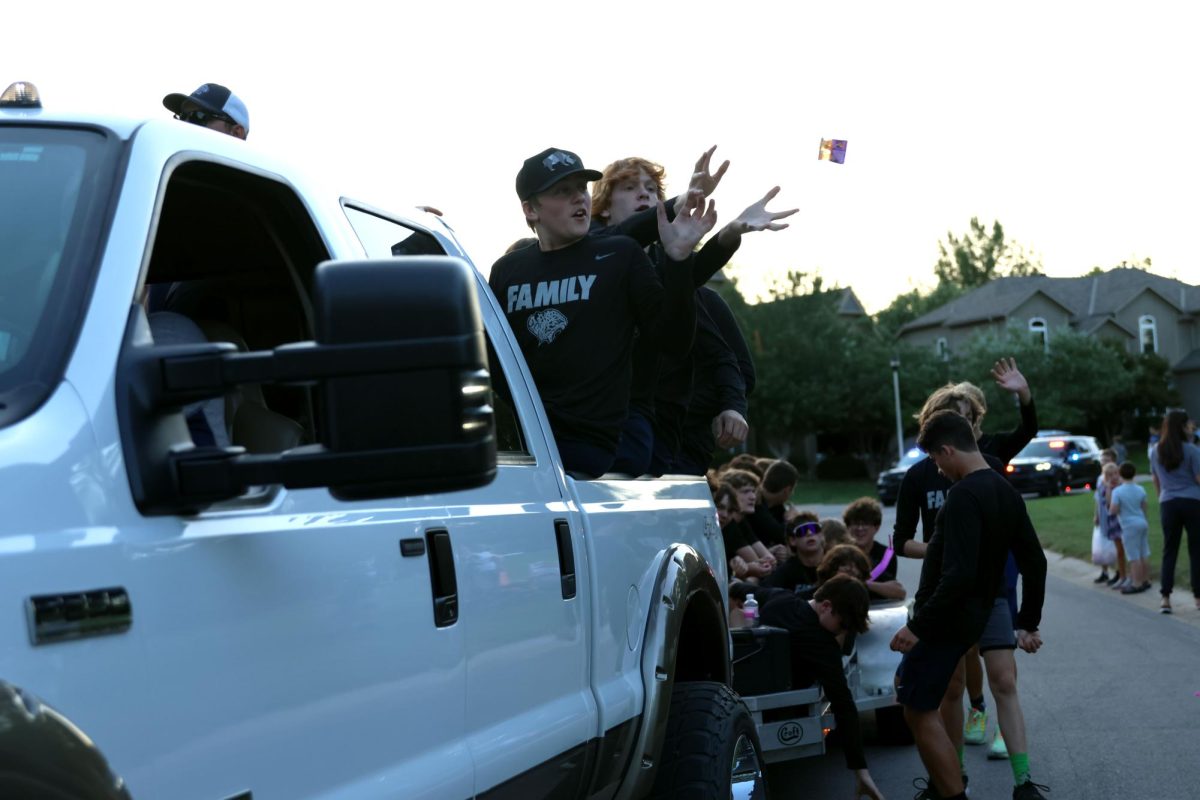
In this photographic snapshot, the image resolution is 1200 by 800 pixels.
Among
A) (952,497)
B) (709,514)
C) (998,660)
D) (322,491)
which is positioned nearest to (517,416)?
(322,491)

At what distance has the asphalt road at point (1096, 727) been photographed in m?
7.73

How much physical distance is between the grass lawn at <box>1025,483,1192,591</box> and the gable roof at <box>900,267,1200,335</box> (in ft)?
159

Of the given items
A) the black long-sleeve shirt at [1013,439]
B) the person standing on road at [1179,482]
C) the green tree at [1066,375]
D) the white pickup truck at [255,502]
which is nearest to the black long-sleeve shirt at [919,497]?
the black long-sleeve shirt at [1013,439]

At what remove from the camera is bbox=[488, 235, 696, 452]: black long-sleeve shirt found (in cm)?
425

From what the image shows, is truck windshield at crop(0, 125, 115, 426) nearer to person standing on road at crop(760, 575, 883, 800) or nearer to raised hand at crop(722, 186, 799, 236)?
raised hand at crop(722, 186, 799, 236)

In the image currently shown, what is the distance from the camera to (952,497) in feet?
21.4

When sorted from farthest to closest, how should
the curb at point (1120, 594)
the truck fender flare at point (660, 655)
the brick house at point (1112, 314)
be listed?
the brick house at point (1112, 314) → the curb at point (1120, 594) → the truck fender flare at point (660, 655)

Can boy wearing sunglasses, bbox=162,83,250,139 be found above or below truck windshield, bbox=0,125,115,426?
above

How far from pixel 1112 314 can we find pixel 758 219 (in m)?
82.7

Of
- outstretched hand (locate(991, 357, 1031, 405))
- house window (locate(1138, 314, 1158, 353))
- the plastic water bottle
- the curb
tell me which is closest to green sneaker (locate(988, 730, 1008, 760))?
the plastic water bottle

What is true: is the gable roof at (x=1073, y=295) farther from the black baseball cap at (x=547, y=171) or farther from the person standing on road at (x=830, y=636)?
the black baseball cap at (x=547, y=171)

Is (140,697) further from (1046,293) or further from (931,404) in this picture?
(1046,293)

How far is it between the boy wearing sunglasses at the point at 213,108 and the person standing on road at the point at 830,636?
3.46m

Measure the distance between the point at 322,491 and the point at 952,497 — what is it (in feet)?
14.5
